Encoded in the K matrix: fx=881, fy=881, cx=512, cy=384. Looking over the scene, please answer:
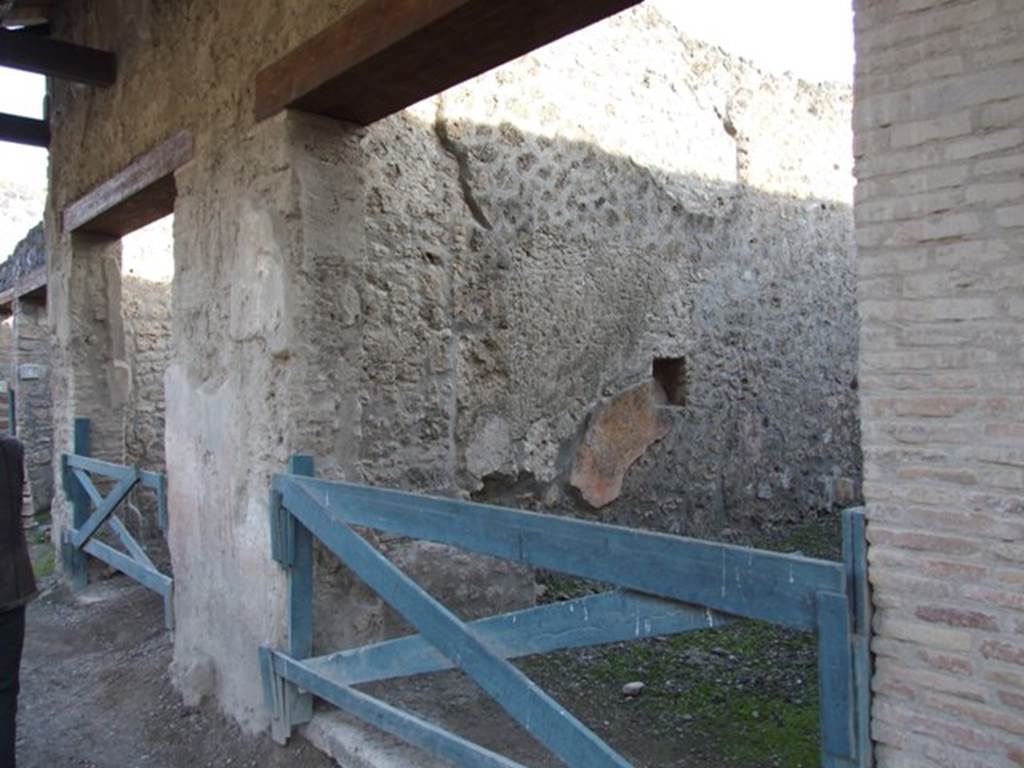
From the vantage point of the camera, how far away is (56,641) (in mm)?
4629

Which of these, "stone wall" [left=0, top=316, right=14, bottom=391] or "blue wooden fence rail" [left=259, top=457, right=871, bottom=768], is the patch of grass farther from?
"stone wall" [left=0, top=316, right=14, bottom=391]

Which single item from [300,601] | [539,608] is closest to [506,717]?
[300,601]

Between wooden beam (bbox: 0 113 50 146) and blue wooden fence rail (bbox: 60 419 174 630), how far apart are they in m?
1.80

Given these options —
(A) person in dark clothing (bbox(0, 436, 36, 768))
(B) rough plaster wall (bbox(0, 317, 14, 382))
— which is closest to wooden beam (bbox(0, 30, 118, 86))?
(A) person in dark clothing (bbox(0, 436, 36, 768))

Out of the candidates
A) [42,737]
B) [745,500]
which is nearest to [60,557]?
[42,737]

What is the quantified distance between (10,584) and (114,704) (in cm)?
126

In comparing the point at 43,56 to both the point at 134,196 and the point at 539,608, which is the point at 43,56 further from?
the point at 539,608

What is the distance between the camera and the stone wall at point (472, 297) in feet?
10.5

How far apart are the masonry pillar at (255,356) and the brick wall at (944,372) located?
2.00m

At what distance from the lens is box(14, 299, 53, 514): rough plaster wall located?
8.84m

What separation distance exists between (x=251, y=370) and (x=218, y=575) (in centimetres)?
87

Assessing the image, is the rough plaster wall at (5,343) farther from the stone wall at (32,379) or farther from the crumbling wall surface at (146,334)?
the crumbling wall surface at (146,334)

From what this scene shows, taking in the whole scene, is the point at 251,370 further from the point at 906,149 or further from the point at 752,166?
the point at 752,166

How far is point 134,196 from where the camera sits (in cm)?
434
